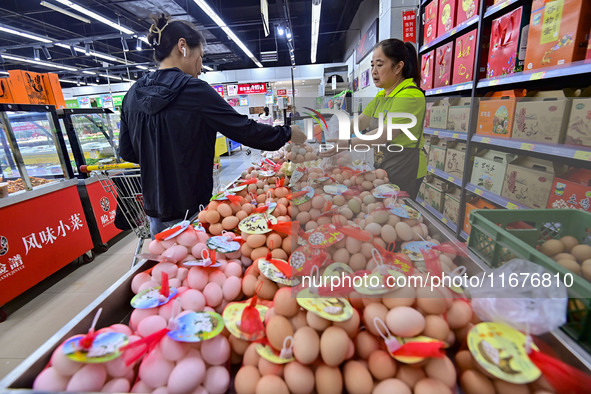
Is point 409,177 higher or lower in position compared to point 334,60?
lower

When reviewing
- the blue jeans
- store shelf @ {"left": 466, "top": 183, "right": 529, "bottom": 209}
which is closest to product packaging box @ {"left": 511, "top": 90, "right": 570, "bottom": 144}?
store shelf @ {"left": 466, "top": 183, "right": 529, "bottom": 209}

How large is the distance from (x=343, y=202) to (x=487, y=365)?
2.22 feet

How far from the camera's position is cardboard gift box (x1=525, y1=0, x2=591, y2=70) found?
1.60m

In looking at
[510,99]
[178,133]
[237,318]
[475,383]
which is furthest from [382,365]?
[510,99]

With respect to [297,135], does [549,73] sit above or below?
above

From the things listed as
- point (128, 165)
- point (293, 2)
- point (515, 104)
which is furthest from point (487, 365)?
point (293, 2)

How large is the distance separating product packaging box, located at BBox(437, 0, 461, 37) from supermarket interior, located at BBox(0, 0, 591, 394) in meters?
0.02

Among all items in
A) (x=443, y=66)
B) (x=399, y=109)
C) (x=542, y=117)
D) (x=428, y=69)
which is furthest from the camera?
(x=428, y=69)

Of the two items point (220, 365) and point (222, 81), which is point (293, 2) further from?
point (220, 365)

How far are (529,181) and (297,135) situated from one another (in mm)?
1797

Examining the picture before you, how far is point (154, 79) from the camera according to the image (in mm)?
1475

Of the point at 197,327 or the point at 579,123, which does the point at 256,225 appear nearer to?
the point at 197,327

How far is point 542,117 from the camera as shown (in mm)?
1877

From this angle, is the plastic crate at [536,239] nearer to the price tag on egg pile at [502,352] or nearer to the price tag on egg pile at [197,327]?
the price tag on egg pile at [502,352]
